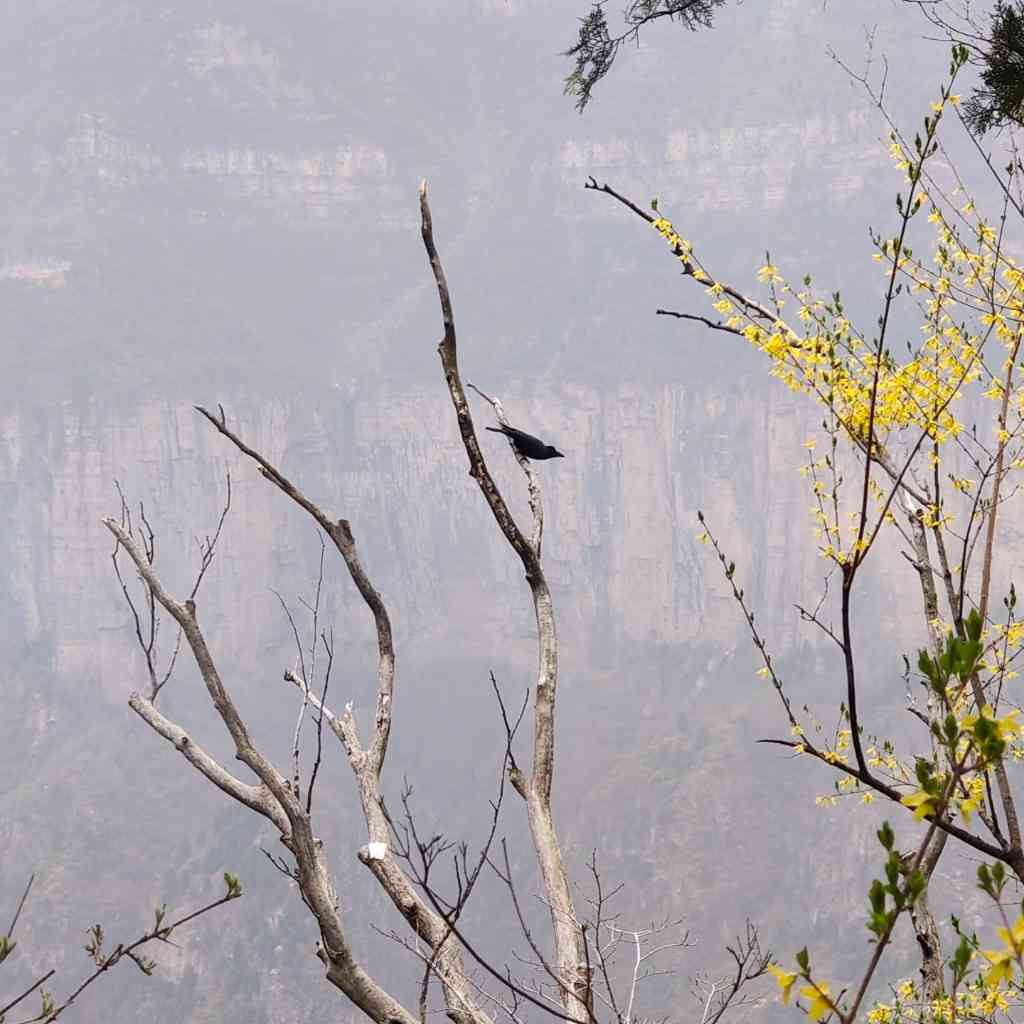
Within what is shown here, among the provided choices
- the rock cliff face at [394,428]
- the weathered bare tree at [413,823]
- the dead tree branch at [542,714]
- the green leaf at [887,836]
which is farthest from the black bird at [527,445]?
the rock cliff face at [394,428]

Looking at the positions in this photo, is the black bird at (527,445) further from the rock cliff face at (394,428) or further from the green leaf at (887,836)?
the rock cliff face at (394,428)

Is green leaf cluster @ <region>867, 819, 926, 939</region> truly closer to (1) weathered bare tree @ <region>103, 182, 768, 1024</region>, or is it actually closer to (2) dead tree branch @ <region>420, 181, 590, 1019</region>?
(1) weathered bare tree @ <region>103, 182, 768, 1024</region>

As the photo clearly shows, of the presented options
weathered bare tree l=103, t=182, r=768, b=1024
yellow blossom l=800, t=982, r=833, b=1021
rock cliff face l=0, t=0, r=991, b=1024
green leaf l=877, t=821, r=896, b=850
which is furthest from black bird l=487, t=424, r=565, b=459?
rock cliff face l=0, t=0, r=991, b=1024

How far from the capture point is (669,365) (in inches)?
2522

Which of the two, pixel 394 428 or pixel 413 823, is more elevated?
pixel 413 823

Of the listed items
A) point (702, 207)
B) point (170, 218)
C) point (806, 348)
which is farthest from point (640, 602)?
point (806, 348)

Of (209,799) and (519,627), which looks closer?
(209,799)

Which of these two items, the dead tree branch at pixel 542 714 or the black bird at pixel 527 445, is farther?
the black bird at pixel 527 445

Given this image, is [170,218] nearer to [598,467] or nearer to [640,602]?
[598,467]

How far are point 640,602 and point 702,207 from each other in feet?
73.5

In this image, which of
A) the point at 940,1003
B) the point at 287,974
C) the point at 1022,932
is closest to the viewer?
the point at 1022,932

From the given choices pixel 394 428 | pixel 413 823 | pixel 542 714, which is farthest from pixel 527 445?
pixel 394 428

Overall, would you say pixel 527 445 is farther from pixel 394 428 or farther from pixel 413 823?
pixel 394 428

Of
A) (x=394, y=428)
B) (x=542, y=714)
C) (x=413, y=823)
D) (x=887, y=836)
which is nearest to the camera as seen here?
(x=887, y=836)
